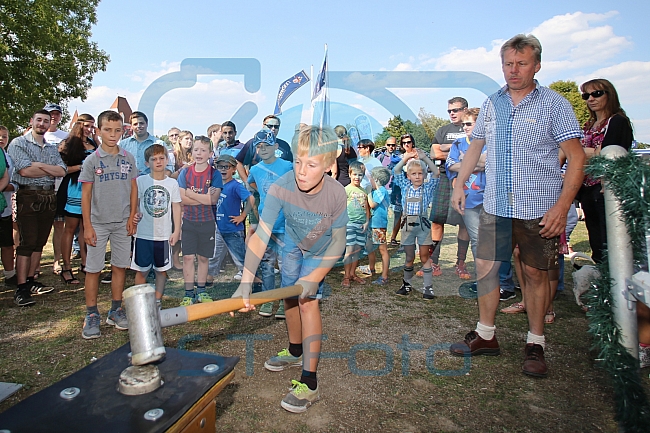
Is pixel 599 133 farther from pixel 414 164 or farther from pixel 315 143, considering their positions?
pixel 315 143

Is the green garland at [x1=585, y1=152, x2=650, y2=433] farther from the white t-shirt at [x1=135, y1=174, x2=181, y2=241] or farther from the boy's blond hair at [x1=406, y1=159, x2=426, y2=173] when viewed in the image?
the white t-shirt at [x1=135, y1=174, x2=181, y2=241]

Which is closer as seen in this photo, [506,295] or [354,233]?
[506,295]

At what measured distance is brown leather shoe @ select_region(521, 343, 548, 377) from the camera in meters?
2.92

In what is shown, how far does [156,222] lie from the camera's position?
13.8 feet

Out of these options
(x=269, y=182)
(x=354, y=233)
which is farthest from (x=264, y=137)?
(x=354, y=233)

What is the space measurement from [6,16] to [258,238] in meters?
19.2

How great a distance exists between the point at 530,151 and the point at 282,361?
2.32 metres

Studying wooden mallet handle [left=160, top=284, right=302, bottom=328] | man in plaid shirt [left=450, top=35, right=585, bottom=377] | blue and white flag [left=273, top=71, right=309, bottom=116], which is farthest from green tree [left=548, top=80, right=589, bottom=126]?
wooden mallet handle [left=160, top=284, right=302, bottom=328]

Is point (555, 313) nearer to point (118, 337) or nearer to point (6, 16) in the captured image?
point (118, 337)

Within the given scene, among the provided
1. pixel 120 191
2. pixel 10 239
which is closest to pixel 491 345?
pixel 120 191

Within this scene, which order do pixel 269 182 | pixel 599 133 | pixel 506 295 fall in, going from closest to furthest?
pixel 599 133 → pixel 269 182 → pixel 506 295

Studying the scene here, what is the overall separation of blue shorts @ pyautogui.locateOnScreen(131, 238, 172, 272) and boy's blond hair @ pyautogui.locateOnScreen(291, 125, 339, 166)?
2.08 m

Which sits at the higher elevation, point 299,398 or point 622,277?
point 622,277

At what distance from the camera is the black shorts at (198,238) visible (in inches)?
181
